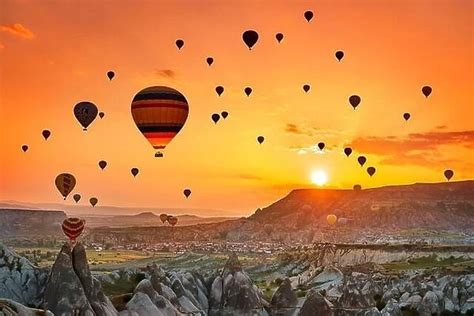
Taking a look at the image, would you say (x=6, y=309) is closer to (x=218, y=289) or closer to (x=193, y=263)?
(x=218, y=289)

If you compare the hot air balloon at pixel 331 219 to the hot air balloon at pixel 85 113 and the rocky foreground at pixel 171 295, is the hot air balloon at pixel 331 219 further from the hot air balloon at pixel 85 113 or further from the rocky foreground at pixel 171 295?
the hot air balloon at pixel 85 113

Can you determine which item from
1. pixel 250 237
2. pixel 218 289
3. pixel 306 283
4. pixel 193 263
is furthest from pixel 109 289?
pixel 250 237

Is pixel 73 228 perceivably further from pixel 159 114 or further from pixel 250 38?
pixel 250 38

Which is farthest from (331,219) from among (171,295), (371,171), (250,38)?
(171,295)

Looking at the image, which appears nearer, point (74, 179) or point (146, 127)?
point (146, 127)

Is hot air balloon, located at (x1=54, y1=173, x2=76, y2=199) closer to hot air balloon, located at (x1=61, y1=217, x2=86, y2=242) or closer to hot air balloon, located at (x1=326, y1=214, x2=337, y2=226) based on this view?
hot air balloon, located at (x1=61, y1=217, x2=86, y2=242)

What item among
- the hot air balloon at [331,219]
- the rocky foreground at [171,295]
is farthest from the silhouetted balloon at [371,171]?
the hot air balloon at [331,219]
